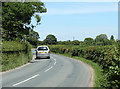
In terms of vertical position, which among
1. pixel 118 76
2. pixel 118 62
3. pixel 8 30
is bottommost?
pixel 118 76

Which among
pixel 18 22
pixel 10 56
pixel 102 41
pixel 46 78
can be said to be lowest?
pixel 46 78

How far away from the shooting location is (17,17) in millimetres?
26438

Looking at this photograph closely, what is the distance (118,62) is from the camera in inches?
335

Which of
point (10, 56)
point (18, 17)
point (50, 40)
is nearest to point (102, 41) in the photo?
point (18, 17)

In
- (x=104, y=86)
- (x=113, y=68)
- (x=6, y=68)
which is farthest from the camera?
(x=6, y=68)

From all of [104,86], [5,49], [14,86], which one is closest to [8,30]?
[5,49]

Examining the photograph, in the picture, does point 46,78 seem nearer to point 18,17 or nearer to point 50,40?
point 18,17

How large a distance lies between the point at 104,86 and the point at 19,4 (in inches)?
713

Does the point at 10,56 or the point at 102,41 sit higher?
the point at 102,41

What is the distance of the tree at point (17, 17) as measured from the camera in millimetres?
24975

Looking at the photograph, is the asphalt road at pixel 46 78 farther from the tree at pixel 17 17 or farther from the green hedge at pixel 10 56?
the tree at pixel 17 17

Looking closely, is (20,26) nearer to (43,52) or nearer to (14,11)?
(14,11)

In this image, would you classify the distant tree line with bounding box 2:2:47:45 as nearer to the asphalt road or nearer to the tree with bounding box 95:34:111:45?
the asphalt road

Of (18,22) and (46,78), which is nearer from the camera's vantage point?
(46,78)
